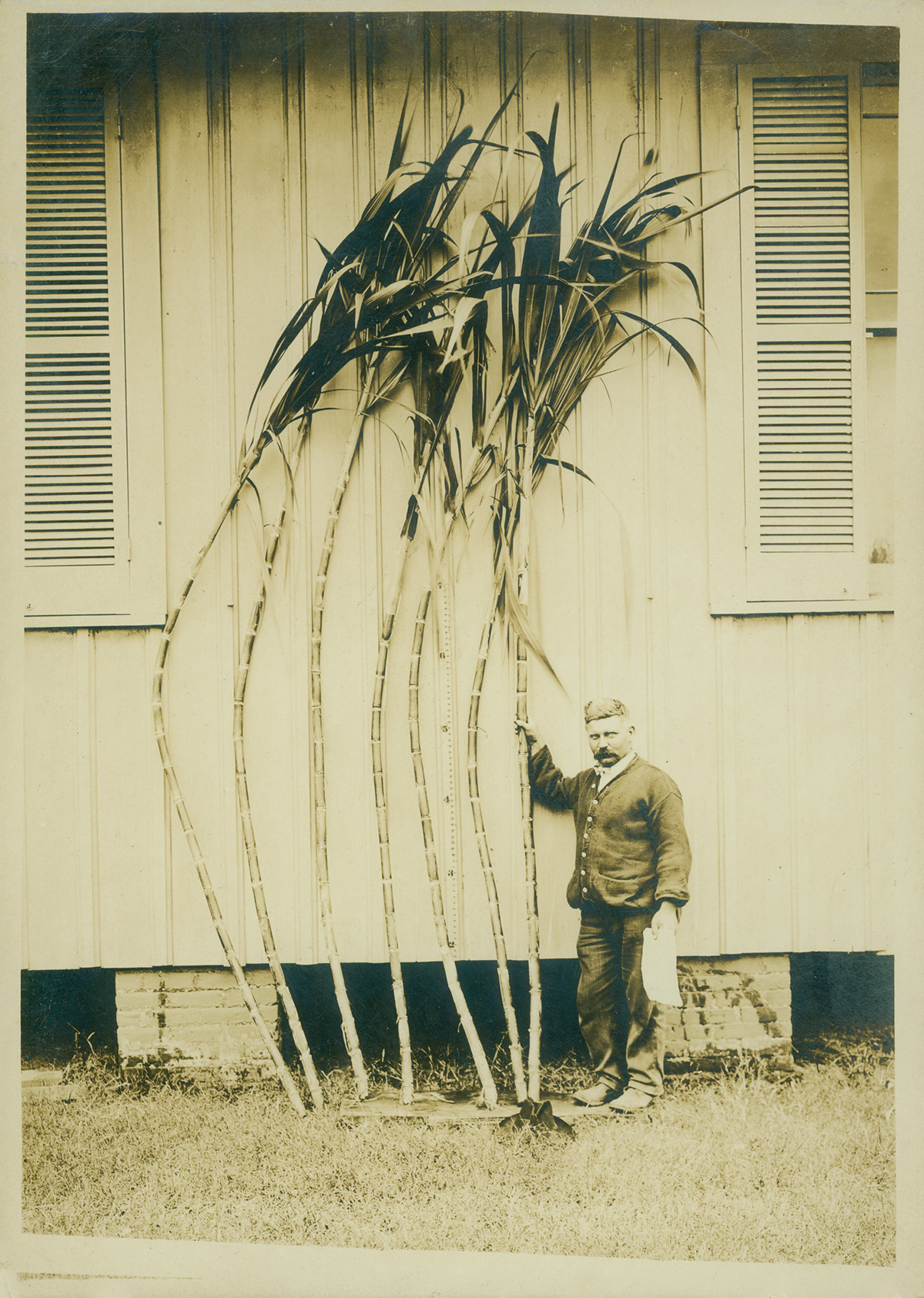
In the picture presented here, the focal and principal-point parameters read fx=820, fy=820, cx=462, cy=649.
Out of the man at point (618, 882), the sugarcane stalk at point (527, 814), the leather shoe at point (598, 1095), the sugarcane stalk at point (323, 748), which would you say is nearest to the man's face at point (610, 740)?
the man at point (618, 882)

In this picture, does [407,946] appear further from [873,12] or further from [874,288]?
[873,12]

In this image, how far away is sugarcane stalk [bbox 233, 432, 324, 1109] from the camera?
1.94 m

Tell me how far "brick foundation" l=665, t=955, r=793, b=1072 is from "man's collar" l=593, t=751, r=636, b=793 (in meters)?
0.49

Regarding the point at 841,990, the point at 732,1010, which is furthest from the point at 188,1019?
the point at 841,990

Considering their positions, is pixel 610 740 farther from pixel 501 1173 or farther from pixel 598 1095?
pixel 501 1173

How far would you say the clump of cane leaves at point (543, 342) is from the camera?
186 centimetres

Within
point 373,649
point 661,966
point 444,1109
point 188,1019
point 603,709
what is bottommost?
point 444,1109

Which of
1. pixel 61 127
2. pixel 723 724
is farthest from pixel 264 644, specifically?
pixel 61 127

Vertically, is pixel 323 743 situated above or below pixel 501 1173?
above

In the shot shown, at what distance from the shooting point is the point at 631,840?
190cm

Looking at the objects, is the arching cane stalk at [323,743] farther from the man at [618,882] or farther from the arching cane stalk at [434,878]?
the man at [618,882]

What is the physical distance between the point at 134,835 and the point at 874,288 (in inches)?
85.4

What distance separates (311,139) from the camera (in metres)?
1.92

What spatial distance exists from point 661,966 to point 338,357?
1.58m
